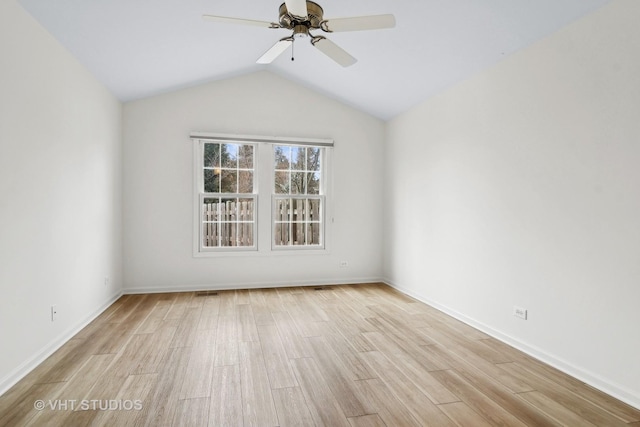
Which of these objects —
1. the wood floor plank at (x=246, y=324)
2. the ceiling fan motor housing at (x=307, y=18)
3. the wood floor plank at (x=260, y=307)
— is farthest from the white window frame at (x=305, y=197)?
the ceiling fan motor housing at (x=307, y=18)

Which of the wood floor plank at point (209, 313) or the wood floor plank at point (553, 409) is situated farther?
the wood floor plank at point (209, 313)

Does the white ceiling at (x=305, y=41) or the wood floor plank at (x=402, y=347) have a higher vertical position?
the white ceiling at (x=305, y=41)

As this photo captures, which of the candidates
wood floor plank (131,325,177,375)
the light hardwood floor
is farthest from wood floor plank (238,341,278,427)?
wood floor plank (131,325,177,375)

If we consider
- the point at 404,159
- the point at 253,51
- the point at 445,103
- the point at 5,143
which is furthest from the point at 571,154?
the point at 5,143

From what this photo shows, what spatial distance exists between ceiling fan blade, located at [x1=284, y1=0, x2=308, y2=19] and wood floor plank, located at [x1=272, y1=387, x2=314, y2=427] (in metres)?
2.29

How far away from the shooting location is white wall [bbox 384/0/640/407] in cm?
228

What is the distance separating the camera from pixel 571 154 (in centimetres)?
263

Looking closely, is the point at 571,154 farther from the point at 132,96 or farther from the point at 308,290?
the point at 132,96

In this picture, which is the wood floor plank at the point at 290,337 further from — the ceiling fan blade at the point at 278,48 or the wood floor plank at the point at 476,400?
the ceiling fan blade at the point at 278,48

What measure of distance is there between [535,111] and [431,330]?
2.16m

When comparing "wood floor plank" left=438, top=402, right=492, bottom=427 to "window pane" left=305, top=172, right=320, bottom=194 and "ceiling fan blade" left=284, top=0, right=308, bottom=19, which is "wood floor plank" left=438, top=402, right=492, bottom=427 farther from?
"window pane" left=305, top=172, right=320, bottom=194

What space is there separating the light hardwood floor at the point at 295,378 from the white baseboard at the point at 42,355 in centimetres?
5

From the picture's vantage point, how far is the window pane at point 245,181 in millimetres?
5234

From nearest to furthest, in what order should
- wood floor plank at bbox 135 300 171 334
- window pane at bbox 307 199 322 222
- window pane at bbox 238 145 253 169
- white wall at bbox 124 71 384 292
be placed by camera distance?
wood floor plank at bbox 135 300 171 334, white wall at bbox 124 71 384 292, window pane at bbox 238 145 253 169, window pane at bbox 307 199 322 222
